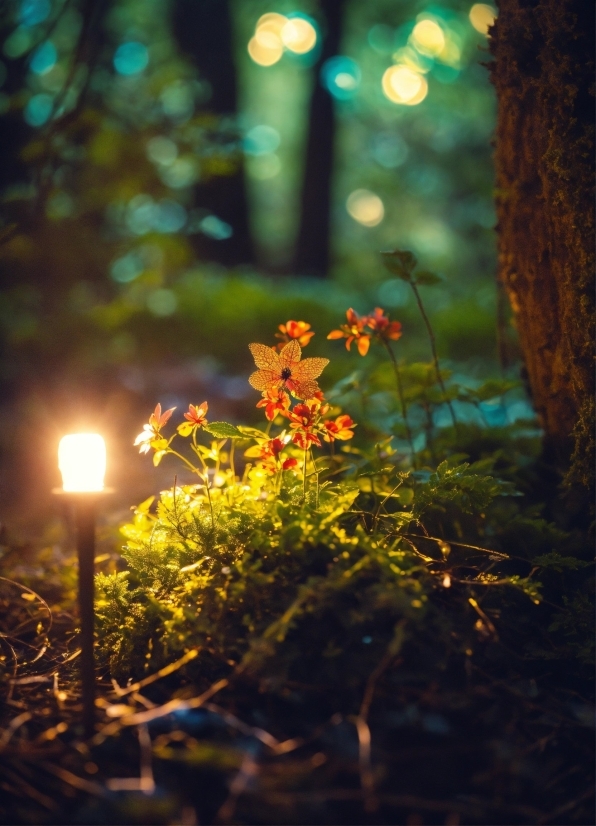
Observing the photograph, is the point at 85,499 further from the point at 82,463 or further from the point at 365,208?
the point at 365,208

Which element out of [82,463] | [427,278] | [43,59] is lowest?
[82,463]

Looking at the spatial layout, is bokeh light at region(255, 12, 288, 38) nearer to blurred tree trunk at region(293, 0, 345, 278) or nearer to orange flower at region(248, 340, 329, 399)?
blurred tree trunk at region(293, 0, 345, 278)

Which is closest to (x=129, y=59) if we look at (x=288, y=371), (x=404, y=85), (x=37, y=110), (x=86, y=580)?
(x=37, y=110)

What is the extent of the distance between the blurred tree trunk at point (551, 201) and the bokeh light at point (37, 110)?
11.6 feet

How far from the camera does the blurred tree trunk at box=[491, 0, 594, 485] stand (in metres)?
2.26

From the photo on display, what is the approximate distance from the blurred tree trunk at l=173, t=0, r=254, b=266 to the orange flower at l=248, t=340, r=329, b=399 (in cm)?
929

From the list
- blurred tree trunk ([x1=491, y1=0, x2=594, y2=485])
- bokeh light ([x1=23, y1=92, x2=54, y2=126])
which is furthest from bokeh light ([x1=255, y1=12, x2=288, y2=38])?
blurred tree trunk ([x1=491, y1=0, x2=594, y2=485])

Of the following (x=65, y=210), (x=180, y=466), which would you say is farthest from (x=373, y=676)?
(x=65, y=210)

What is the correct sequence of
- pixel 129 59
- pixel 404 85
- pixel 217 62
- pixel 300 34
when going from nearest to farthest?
Answer: 1. pixel 129 59
2. pixel 217 62
3. pixel 300 34
4. pixel 404 85

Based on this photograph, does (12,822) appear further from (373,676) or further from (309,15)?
(309,15)

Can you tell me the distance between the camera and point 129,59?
6980 millimetres

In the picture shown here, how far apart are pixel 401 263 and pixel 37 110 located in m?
4.19

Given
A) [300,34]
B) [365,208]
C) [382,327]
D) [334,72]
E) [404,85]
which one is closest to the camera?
[382,327]

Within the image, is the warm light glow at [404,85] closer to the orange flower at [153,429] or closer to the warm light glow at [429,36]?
the warm light glow at [429,36]
